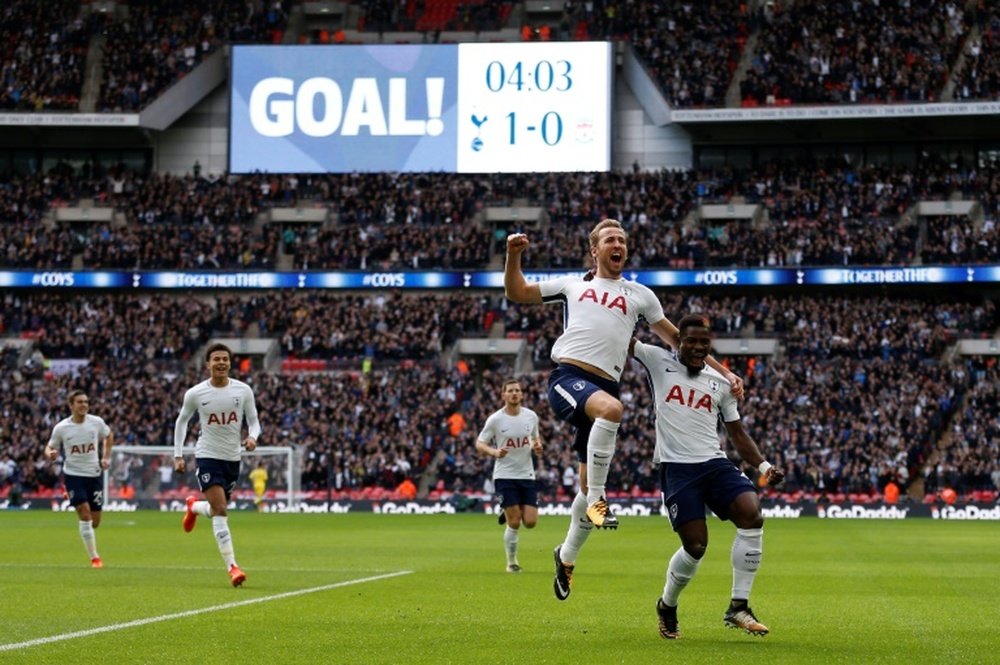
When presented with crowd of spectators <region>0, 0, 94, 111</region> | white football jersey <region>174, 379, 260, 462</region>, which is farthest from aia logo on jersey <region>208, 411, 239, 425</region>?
crowd of spectators <region>0, 0, 94, 111</region>

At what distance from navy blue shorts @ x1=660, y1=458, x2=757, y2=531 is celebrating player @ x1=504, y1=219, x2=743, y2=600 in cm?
59

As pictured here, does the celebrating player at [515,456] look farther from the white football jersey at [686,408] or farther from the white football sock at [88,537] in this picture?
the white football jersey at [686,408]

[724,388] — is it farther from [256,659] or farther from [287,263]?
[287,263]

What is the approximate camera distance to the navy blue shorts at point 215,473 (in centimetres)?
1903

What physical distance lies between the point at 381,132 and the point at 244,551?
133ft

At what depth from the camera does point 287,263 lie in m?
65.7

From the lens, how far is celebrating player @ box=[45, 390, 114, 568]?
24281mm

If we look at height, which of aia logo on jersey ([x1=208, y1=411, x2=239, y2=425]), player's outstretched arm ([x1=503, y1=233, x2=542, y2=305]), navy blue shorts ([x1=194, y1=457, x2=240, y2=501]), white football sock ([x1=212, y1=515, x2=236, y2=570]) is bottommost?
white football sock ([x1=212, y1=515, x2=236, y2=570])

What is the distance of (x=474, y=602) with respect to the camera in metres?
16.6

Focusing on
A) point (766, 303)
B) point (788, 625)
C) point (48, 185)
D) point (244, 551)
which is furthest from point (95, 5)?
point (788, 625)

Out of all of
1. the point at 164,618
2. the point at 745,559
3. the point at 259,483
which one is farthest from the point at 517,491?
the point at 259,483

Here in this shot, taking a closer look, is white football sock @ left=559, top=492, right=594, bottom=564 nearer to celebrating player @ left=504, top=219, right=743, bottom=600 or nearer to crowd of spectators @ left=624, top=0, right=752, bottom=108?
celebrating player @ left=504, top=219, right=743, bottom=600

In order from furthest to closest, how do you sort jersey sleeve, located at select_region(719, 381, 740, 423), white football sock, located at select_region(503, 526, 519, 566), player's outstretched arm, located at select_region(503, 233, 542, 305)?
white football sock, located at select_region(503, 526, 519, 566), jersey sleeve, located at select_region(719, 381, 740, 423), player's outstretched arm, located at select_region(503, 233, 542, 305)

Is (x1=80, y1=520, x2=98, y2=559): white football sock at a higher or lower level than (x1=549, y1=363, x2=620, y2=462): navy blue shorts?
lower
